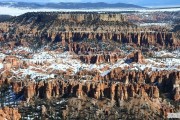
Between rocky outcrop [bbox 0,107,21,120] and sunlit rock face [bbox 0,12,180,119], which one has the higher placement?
rocky outcrop [bbox 0,107,21,120]

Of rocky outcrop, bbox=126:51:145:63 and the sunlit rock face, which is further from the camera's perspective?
rocky outcrop, bbox=126:51:145:63

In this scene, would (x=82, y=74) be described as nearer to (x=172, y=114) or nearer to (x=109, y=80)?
(x=109, y=80)

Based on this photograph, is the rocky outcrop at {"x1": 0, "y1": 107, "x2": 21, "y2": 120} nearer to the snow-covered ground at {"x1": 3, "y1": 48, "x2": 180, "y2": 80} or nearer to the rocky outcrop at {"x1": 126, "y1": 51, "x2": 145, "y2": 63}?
the snow-covered ground at {"x1": 3, "y1": 48, "x2": 180, "y2": 80}

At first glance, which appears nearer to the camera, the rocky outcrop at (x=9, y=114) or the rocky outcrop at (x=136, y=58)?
the rocky outcrop at (x=9, y=114)

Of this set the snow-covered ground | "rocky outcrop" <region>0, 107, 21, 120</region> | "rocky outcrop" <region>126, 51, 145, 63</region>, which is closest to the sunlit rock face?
the snow-covered ground

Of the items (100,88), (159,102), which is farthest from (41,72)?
(159,102)

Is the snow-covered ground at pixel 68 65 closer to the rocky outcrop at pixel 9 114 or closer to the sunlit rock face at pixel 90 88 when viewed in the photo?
the sunlit rock face at pixel 90 88

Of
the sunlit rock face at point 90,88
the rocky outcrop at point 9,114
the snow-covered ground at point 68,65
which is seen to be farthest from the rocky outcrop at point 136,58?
the rocky outcrop at point 9,114

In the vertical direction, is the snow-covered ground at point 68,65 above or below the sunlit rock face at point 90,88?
below

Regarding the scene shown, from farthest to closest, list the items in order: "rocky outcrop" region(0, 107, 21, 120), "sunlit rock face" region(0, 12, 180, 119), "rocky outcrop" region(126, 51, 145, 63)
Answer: "rocky outcrop" region(126, 51, 145, 63), "sunlit rock face" region(0, 12, 180, 119), "rocky outcrop" region(0, 107, 21, 120)

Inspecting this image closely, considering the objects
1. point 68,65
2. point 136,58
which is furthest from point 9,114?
point 136,58

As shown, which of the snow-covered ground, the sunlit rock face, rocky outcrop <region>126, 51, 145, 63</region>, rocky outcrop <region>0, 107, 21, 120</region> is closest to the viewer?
rocky outcrop <region>0, 107, 21, 120</region>
